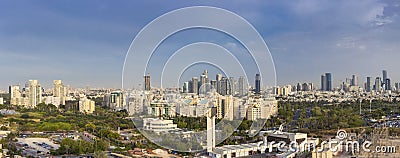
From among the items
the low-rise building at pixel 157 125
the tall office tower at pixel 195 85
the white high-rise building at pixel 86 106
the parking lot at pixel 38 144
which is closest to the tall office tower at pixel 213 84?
the tall office tower at pixel 195 85

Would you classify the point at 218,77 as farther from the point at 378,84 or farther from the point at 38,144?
the point at 378,84

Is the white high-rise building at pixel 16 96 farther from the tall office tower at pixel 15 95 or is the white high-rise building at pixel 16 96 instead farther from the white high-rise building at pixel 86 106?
the white high-rise building at pixel 86 106

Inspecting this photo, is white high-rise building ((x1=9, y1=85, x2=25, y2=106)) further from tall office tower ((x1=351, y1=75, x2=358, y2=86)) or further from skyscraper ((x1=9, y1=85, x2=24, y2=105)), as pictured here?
tall office tower ((x1=351, y1=75, x2=358, y2=86))

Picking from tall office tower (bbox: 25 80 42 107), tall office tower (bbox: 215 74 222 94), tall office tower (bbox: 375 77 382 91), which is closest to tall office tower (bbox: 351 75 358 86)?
tall office tower (bbox: 375 77 382 91)

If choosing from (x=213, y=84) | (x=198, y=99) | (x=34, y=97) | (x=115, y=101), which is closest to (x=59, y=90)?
(x=34, y=97)

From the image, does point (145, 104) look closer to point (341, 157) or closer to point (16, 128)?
point (341, 157)
